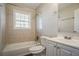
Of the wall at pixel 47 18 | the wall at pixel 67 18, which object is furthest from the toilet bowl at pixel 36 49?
the wall at pixel 67 18

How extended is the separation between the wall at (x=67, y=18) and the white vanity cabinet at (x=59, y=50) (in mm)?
468

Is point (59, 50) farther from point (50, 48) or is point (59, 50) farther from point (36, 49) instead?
point (36, 49)

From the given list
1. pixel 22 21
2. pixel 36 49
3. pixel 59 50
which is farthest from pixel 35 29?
pixel 59 50

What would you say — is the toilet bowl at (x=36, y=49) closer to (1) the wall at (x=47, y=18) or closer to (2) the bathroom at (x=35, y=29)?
(2) the bathroom at (x=35, y=29)

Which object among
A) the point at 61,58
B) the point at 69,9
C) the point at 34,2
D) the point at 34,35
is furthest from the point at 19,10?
the point at 61,58

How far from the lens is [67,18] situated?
168 centimetres

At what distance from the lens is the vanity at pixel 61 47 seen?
118cm

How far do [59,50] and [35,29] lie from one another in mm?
630

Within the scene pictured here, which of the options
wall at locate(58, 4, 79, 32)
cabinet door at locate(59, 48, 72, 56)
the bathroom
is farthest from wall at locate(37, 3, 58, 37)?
cabinet door at locate(59, 48, 72, 56)

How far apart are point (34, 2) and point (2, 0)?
0.59m

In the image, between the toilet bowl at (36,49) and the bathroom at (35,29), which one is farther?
the toilet bowl at (36,49)

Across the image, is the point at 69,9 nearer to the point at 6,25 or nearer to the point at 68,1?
the point at 68,1

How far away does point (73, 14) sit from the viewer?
1.59 metres

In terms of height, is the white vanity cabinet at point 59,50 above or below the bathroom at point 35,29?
below
